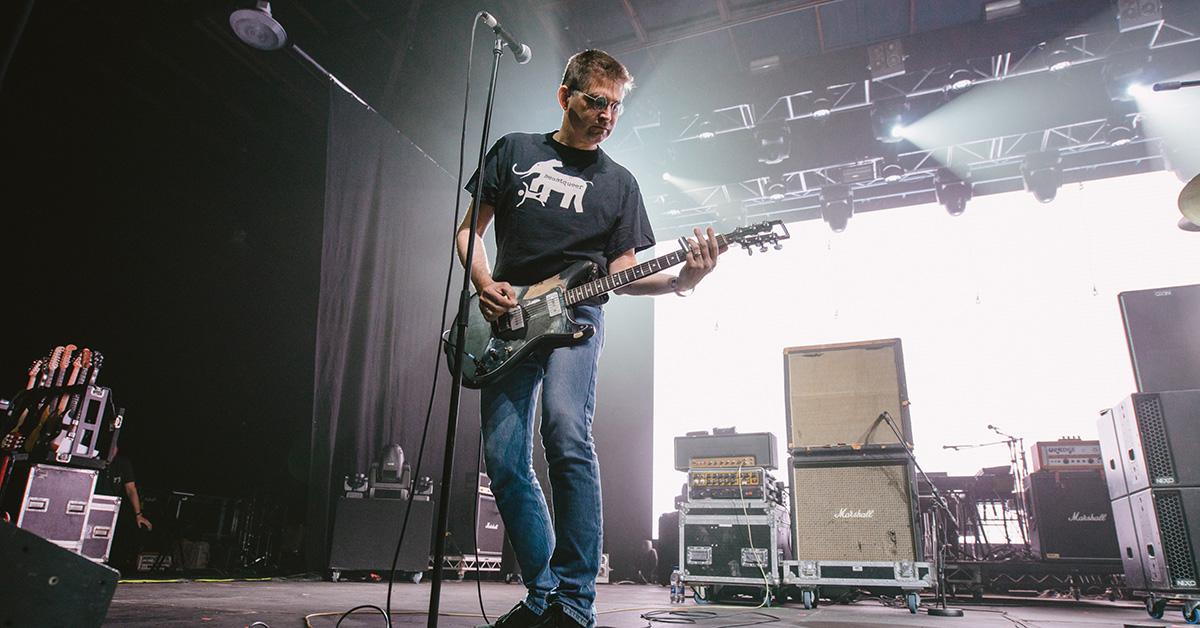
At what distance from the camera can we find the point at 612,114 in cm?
198

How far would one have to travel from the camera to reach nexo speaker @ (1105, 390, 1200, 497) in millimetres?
3439

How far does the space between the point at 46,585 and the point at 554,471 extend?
39.3 inches

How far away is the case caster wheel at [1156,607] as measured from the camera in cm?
359

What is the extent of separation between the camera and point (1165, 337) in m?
3.93

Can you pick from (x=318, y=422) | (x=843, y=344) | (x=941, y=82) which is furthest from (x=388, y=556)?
(x=941, y=82)

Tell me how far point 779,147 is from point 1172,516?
514 centimetres

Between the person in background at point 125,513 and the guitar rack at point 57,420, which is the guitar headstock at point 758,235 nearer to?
the guitar rack at point 57,420

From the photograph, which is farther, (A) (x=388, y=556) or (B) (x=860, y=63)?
(B) (x=860, y=63)

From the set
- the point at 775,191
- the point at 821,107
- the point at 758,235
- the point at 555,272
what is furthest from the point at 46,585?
the point at 775,191

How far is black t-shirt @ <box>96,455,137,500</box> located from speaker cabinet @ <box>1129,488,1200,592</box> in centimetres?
714

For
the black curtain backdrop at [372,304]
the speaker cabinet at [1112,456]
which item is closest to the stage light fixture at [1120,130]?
the speaker cabinet at [1112,456]

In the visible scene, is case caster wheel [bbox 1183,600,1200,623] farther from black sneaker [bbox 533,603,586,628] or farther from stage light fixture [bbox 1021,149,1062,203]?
stage light fixture [bbox 1021,149,1062,203]

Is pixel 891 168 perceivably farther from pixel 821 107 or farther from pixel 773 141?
pixel 773 141

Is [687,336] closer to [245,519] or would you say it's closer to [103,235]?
[245,519]
